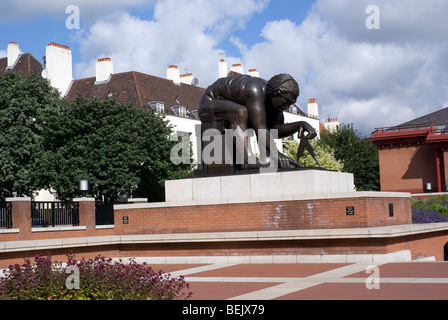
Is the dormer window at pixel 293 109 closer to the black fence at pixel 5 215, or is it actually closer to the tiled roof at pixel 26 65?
the tiled roof at pixel 26 65

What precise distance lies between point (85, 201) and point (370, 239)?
18.1 m

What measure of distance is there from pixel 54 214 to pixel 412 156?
32483 millimetres

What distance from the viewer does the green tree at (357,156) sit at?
70062mm

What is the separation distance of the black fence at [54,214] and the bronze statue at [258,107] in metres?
12.8

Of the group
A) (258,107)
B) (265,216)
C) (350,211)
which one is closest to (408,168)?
(258,107)

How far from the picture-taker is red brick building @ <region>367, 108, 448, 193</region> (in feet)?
162

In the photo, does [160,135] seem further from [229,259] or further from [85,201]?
[229,259]

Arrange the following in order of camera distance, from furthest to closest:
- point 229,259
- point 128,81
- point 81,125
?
point 128,81 < point 81,125 < point 229,259

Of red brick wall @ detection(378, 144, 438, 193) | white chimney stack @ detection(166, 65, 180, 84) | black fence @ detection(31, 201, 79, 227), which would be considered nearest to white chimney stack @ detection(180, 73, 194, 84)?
white chimney stack @ detection(166, 65, 180, 84)

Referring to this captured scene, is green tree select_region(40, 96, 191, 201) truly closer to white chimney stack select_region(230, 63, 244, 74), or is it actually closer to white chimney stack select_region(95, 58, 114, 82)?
white chimney stack select_region(95, 58, 114, 82)

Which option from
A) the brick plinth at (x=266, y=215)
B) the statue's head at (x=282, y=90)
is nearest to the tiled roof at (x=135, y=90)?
the brick plinth at (x=266, y=215)

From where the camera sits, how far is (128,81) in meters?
60.5
